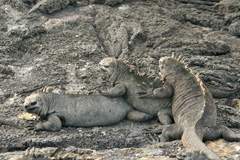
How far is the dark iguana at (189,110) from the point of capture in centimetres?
1001

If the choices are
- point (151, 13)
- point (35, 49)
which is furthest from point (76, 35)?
point (151, 13)

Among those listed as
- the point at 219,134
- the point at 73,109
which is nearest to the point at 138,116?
the point at 73,109

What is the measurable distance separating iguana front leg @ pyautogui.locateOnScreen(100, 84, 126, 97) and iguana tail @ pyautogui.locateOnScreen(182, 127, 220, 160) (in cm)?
145

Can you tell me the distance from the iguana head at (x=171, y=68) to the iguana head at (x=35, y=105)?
203 centimetres

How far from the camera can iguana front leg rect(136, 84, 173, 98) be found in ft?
35.9

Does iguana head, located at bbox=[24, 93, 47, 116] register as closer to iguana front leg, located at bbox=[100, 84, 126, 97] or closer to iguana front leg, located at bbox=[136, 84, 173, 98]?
iguana front leg, located at bbox=[100, 84, 126, 97]

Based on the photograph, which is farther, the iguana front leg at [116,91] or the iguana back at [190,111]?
the iguana front leg at [116,91]

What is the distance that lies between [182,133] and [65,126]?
186 centimetres

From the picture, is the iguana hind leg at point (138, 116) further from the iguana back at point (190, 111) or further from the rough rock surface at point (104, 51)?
the iguana back at point (190, 111)

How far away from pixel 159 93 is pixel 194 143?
61.0 inches

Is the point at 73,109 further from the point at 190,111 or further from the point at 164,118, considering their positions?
the point at 190,111

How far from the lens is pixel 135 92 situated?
11.1 meters

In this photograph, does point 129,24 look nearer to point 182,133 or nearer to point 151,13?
point 151,13

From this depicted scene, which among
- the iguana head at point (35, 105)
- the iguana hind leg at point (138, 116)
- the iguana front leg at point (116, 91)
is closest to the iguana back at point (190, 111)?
the iguana hind leg at point (138, 116)
